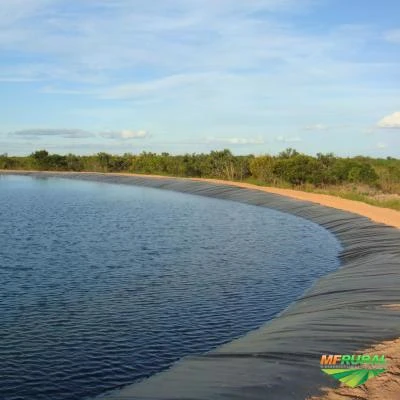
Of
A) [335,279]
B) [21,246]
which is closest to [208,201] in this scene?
[21,246]

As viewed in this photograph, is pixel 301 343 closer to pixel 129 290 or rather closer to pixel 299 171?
pixel 129 290

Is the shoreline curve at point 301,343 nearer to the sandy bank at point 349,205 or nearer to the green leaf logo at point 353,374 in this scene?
the green leaf logo at point 353,374

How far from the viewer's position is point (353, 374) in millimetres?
6684

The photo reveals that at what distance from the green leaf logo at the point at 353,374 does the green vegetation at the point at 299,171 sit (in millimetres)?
22136

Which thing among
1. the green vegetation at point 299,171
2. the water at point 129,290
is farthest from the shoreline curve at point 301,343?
the green vegetation at point 299,171

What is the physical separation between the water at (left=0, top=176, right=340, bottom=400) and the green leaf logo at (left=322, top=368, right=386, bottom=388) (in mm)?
2815

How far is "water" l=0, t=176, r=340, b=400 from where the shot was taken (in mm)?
8664

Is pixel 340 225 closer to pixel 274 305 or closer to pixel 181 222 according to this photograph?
pixel 181 222

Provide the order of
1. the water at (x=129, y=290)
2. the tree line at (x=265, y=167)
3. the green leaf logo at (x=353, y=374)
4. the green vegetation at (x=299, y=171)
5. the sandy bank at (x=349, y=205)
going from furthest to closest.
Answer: the tree line at (x=265, y=167)
the green vegetation at (x=299, y=171)
the sandy bank at (x=349, y=205)
the water at (x=129, y=290)
the green leaf logo at (x=353, y=374)

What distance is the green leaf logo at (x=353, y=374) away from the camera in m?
6.45

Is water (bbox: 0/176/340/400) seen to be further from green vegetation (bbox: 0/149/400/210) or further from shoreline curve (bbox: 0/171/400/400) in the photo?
green vegetation (bbox: 0/149/400/210)

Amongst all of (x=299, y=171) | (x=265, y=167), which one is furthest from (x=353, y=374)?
(x=265, y=167)

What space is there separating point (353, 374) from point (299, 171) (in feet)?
129

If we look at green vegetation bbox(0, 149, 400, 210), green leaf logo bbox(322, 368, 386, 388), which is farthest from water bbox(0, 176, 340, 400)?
green vegetation bbox(0, 149, 400, 210)
